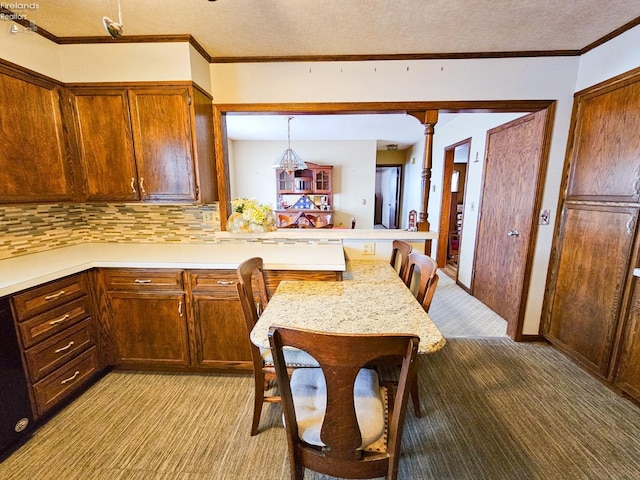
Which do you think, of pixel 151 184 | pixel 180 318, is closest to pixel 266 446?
pixel 180 318

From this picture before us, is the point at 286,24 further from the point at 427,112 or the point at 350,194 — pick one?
the point at 350,194

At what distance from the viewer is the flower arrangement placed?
234 cm

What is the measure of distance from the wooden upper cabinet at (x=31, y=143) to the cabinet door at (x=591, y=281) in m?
3.84

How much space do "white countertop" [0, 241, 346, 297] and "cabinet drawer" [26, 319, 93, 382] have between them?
0.38 m

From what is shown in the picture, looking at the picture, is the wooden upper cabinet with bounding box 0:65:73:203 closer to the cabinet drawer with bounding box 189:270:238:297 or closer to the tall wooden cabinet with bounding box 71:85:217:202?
the tall wooden cabinet with bounding box 71:85:217:202

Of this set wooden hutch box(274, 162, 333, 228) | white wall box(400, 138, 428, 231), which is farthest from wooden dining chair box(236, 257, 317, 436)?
wooden hutch box(274, 162, 333, 228)

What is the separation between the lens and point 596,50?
1.97 meters

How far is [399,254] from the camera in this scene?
2.23 meters

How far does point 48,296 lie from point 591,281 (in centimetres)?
365

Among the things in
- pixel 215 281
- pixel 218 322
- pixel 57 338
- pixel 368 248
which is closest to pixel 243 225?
pixel 215 281

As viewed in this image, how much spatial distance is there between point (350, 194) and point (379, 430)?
5456 millimetres

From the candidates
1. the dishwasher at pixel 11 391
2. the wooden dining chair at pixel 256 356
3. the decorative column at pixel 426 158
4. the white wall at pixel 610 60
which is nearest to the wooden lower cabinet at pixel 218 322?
the wooden dining chair at pixel 256 356

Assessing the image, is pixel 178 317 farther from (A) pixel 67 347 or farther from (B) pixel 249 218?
(B) pixel 249 218

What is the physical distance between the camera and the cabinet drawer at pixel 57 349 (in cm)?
156
